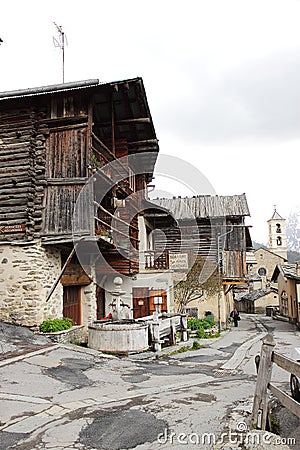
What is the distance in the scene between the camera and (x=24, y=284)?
41.2ft

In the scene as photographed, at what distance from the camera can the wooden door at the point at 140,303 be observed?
804 inches

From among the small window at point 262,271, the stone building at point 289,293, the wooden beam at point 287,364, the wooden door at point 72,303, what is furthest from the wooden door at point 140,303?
the small window at point 262,271

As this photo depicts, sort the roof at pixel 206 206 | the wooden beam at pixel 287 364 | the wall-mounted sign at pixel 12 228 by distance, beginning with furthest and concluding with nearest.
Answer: the roof at pixel 206 206, the wall-mounted sign at pixel 12 228, the wooden beam at pixel 287 364

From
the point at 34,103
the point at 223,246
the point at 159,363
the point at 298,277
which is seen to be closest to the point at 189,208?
the point at 223,246

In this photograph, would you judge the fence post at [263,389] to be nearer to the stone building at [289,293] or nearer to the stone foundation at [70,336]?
the stone foundation at [70,336]

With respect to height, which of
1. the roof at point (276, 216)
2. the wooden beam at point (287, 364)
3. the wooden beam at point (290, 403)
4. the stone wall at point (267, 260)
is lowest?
the wooden beam at point (290, 403)

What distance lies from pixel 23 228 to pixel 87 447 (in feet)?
29.8

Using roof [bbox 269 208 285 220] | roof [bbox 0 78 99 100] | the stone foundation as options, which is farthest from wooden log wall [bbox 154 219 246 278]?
roof [bbox 269 208 285 220]

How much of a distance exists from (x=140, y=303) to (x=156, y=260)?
2760 mm

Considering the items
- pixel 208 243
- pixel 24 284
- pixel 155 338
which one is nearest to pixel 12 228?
pixel 24 284

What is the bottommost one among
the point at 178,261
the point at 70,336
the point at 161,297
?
the point at 70,336

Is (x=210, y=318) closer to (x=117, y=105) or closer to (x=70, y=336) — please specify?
(x=70, y=336)

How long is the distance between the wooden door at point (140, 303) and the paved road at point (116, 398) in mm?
8374

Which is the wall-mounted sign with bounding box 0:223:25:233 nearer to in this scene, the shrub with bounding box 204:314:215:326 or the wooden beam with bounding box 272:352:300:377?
the wooden beam with bounding box 272:352:300:377
